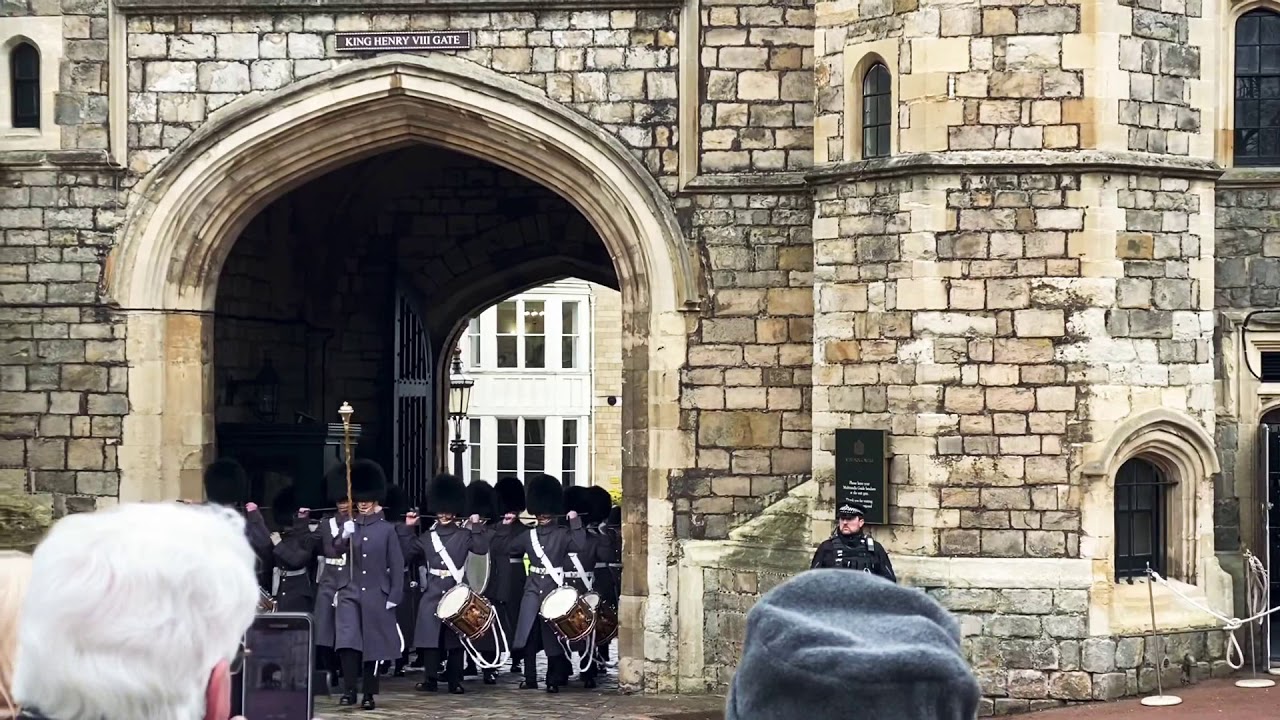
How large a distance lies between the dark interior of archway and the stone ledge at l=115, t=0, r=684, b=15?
2.74m

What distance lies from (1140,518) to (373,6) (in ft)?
18.9

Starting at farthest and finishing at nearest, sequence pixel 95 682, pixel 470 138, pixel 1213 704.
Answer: pixel 470 138, pixel 1213 704, pixel 95 682

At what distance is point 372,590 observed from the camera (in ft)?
43.3

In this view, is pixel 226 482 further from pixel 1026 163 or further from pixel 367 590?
pixel 1026 163

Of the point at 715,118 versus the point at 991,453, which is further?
the point at 715,118

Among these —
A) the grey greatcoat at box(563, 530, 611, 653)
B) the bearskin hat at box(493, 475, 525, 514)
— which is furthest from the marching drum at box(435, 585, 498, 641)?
the bearskin hat at box(493, 475, 525, 514)

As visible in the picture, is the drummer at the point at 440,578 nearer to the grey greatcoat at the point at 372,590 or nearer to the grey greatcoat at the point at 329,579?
the grey greatcoat at the point at 372,590

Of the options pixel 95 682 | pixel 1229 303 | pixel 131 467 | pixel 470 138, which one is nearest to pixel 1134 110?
pixel 1229 303

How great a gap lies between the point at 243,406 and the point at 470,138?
10.2 ft

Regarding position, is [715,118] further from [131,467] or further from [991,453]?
[131,467]

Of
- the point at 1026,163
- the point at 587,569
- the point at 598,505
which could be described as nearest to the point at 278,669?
the point at 1026,163

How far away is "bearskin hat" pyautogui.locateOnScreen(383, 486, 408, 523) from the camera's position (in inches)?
592

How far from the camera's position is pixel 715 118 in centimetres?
1349

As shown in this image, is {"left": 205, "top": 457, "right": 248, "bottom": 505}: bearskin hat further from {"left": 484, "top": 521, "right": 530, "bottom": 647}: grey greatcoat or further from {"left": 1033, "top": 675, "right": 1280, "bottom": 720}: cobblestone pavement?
{"left": 1033, "top": 675, "right": 1280, "bottom": 720}: cobblestone pavement
